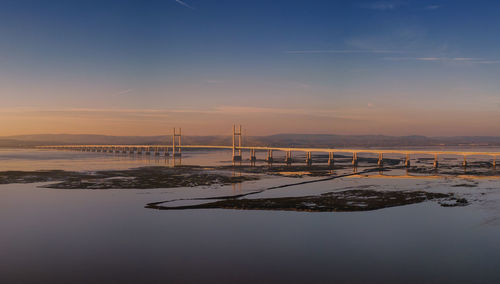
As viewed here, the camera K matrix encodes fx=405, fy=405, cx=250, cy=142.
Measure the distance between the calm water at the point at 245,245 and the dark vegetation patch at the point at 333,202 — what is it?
1.54 meters

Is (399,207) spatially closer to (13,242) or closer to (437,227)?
(437,227)

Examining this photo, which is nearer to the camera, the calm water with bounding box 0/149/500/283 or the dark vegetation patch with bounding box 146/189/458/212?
the calm water with bounding box 0/149/500/283

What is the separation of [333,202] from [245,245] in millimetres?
13504

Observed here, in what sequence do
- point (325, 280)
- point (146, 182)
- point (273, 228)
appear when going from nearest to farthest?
point (325, 280), point (273, 228), point (146, 182)

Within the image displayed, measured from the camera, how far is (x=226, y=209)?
28.6 m

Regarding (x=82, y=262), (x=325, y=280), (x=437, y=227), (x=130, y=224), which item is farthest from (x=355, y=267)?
(x=130, y=224)

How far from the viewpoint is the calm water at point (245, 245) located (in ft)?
49.4

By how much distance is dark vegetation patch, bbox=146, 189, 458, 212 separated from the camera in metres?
28.9

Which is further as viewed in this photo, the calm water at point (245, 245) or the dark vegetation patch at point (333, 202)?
the dark vegetation patch at point (333, 202)

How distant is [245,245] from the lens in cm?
1931

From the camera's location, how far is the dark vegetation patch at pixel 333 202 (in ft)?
94.7

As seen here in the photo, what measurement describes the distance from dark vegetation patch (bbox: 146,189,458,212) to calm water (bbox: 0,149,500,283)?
154 centimetres

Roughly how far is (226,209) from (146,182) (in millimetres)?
22018

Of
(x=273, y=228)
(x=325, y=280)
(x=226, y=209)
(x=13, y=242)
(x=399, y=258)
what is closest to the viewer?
(x=325, y=280)
